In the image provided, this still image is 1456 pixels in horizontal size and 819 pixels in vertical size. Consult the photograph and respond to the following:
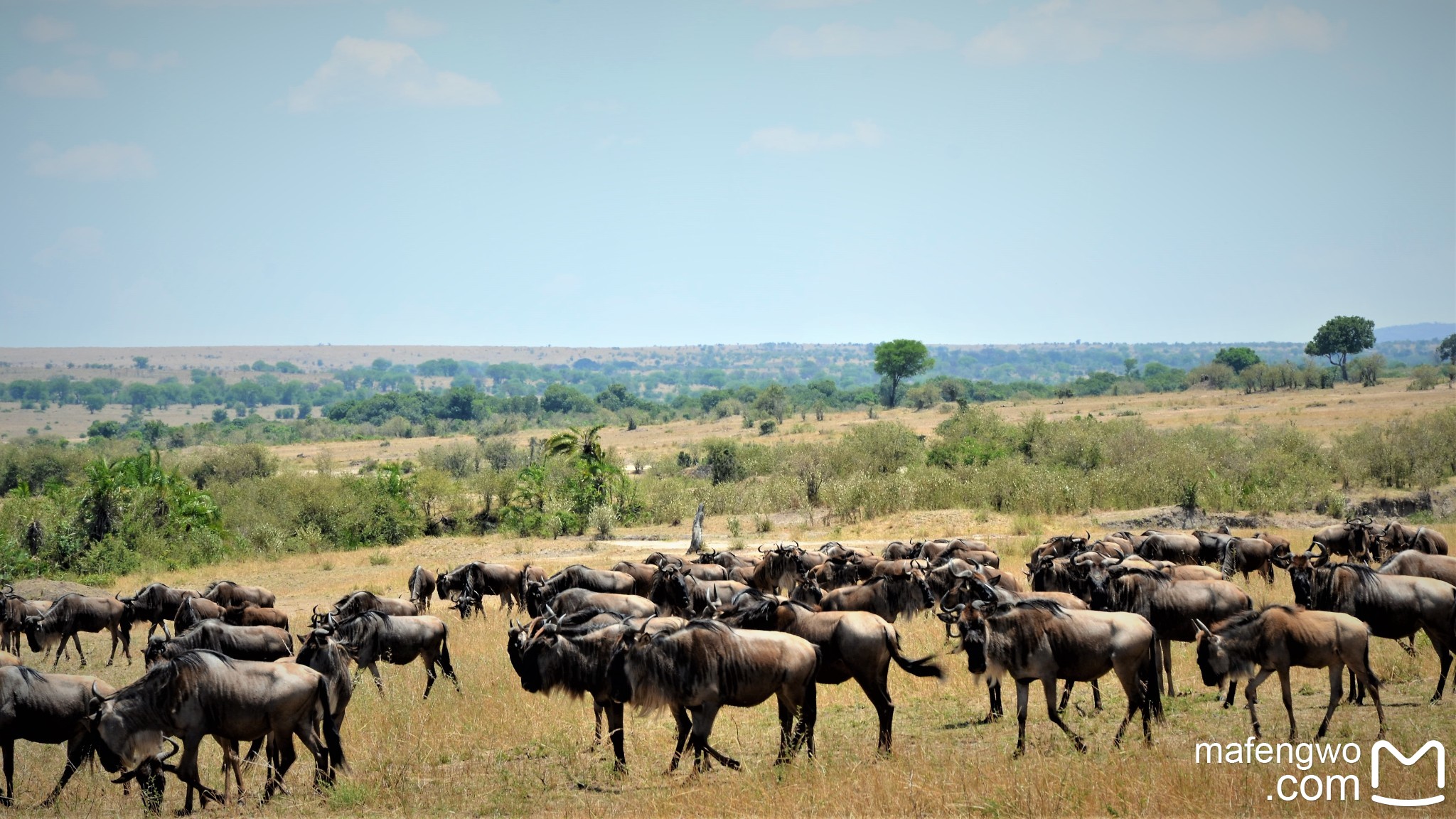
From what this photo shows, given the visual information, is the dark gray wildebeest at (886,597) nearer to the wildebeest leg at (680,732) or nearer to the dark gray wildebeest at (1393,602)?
the wildebeest leg at (680,732)

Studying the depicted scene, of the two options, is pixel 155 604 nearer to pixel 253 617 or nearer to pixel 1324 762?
pixel 253 617

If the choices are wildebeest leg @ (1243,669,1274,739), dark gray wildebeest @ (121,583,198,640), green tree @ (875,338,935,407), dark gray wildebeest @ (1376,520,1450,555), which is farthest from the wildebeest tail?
green tree @ (875,338,935,407)

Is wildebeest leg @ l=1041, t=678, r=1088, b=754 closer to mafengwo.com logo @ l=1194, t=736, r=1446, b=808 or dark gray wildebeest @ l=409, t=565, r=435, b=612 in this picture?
mafengwo.com logo @ l=1194, t=736, r=1446, b=808

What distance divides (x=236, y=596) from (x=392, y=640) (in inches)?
285

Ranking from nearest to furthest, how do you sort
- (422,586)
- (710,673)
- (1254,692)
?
1. (710,673)
2. (1254,692)
3. (422,586)

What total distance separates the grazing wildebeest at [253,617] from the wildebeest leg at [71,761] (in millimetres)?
4390

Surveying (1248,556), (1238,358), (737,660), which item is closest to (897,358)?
(1238,358)

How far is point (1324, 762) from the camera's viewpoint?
9148mm

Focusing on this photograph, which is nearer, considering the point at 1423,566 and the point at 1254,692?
the point at 1254,692

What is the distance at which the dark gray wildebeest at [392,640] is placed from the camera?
12.8 m

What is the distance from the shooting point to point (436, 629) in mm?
13312

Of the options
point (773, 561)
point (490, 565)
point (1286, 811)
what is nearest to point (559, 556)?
point (490, 565)

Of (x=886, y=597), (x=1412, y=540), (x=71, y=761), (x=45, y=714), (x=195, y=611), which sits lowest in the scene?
(x=195, y=611)

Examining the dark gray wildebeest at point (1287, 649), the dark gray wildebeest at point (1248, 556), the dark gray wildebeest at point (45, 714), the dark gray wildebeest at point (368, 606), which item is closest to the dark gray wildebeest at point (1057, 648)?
the dark gray wildebeest at point (1287, 649)
